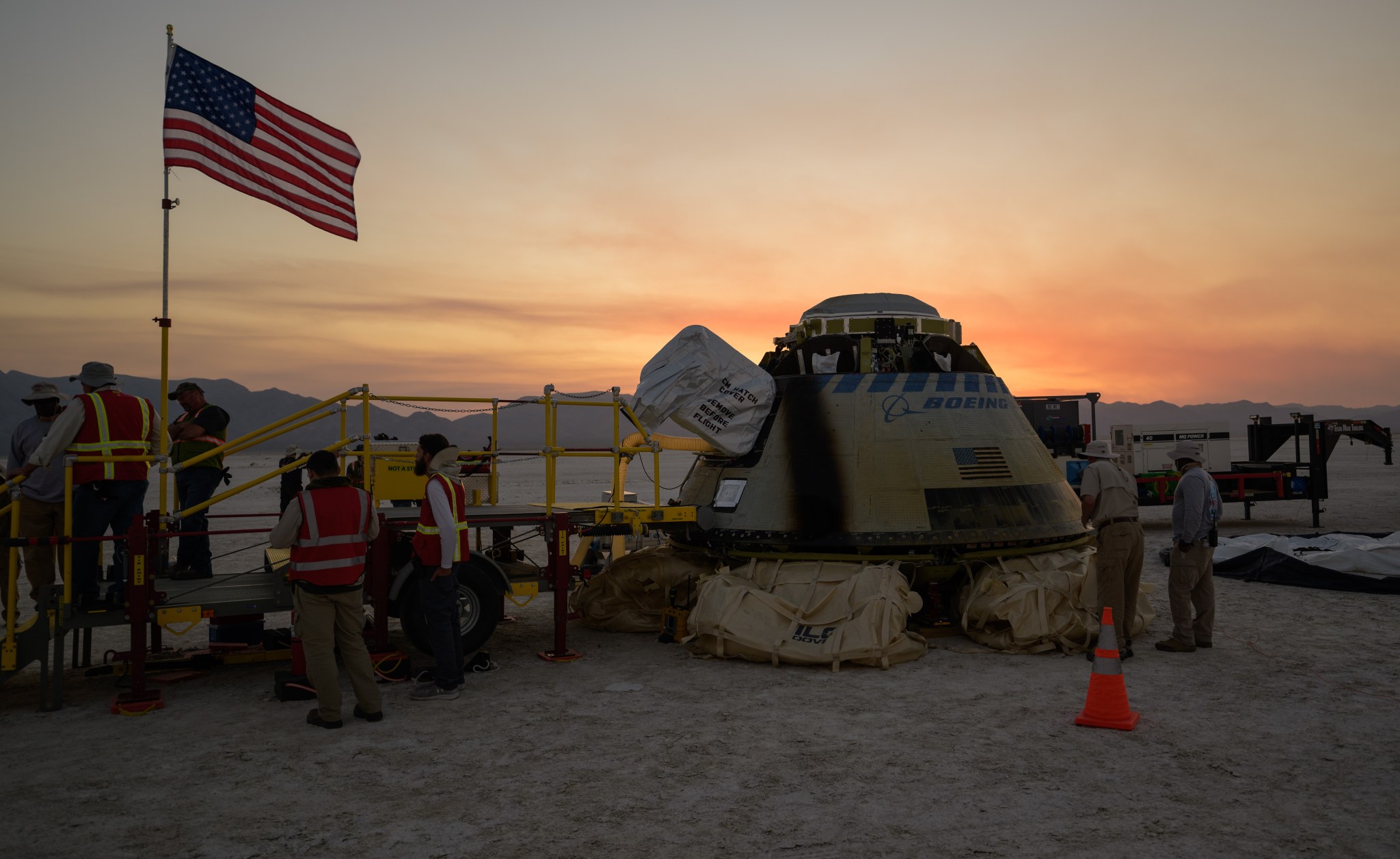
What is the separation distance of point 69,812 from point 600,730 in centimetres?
325

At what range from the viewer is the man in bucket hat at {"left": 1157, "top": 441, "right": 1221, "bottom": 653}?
9141 mm

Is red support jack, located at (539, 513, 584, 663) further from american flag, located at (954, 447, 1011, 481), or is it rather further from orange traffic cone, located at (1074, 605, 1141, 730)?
orange traffic cone, located at (1074, 605, 1141, 730)

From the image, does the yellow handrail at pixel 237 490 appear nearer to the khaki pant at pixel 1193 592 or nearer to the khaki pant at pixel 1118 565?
the khaki pant at pixel 1118 565

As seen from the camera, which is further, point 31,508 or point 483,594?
point 483,594

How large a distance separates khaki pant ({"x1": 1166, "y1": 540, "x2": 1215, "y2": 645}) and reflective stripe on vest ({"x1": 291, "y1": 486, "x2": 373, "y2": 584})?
7511 mm

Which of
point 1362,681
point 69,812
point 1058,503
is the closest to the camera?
point 69,812

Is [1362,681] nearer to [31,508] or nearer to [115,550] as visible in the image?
[115,550]

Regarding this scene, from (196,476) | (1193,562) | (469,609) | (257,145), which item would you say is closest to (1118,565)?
(1193,562)

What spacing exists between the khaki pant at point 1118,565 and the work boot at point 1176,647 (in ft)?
1.28

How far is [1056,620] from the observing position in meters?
9.18

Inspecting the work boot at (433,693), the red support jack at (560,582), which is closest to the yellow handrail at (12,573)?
the work boot at (433,693)

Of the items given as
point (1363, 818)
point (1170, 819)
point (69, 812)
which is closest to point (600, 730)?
point (69, 812)

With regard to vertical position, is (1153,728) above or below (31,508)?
below

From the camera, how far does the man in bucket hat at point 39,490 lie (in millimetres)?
8258
